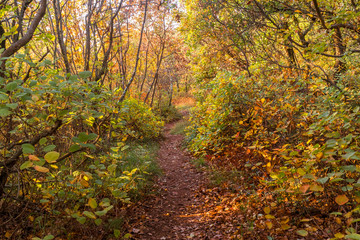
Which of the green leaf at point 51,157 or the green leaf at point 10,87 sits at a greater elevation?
the green leaf at point 10,87

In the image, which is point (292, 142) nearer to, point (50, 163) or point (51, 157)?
point (50, 163)

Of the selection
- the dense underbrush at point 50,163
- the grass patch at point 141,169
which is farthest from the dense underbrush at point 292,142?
the dense underbrush at point 50,163

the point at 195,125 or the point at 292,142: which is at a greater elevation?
the point at 195,125

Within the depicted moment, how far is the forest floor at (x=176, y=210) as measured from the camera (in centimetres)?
389

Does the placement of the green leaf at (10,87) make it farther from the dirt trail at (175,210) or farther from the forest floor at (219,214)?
the dirt trail at (175,210)

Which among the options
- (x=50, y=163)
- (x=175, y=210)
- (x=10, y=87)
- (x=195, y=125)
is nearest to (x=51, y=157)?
(x=10, y=87)

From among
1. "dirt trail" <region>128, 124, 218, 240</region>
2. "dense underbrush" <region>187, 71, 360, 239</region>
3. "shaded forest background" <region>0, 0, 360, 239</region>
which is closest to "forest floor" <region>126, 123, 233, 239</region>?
"dirt trail" <region>128, 124, 218, 240</region>

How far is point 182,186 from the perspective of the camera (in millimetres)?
6160

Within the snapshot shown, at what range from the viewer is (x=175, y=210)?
483 cm

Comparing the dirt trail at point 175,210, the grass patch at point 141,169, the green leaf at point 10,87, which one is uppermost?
the green leaf at point 10,87

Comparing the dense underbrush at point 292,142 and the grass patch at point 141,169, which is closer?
the dense underbrush at point 292,142

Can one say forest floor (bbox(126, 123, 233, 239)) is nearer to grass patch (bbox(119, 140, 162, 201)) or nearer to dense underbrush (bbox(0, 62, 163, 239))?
grass patch (bbox(119, 140, 162, 201))

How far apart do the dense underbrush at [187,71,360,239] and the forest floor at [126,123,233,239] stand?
2.71ft

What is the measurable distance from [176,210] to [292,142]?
8.88 ft
